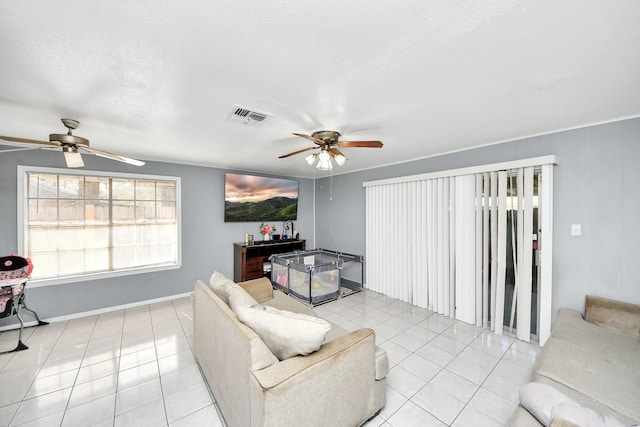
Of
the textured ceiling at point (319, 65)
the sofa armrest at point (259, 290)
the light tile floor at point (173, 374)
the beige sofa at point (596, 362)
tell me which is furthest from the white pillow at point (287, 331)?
the textured ceiling at point (319, 65)

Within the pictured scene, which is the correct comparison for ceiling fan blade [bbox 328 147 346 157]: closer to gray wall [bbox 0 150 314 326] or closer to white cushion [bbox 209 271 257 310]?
white cushion [bbox 209 271 257 310]

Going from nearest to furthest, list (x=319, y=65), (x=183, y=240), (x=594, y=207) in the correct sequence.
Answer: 1. (x=319, y=65)
2. (x=594, y=207)
3. (x=183, y=240)

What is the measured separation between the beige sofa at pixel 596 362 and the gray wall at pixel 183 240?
4593 mm

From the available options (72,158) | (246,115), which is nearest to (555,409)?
(246,115)

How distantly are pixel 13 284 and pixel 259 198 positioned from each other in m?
3.38

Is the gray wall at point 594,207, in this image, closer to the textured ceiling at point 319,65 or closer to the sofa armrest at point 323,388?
the textured ceiling at point 319,65

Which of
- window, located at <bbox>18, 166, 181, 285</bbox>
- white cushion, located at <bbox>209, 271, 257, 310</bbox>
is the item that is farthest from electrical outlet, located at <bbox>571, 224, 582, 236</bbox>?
window, located at <bbox>18, 166, 181, 285</bbox>

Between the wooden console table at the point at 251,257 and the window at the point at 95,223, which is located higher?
the window at the point at 95,223

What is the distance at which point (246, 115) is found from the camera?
220 centimetres

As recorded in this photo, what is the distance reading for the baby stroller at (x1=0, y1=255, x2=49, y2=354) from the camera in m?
2.64

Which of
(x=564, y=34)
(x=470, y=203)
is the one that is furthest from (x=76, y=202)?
(x=470, y=203)

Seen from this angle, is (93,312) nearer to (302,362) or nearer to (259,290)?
(259,290)

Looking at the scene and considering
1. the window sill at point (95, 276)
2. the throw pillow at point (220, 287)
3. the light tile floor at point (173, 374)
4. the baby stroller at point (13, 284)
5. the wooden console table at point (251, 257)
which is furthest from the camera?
the wooden console table at point (251, 257)

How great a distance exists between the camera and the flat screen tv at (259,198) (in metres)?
4.74
